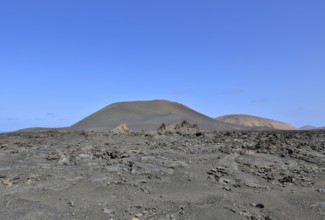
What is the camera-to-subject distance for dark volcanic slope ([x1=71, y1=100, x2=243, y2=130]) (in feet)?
93.2

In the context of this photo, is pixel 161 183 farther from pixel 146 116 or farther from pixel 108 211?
pixel 146 116

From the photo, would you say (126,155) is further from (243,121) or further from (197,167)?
(243,121)

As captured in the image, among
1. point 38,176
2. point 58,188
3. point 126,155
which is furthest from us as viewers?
point 126,155

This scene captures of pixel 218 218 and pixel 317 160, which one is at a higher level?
pixel 317 160

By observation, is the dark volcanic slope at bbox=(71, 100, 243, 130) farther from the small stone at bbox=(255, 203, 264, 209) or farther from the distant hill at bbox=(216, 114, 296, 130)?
the small stone at bbox=(255, 203, 264, 209)

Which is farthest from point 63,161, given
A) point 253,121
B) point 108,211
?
point 253,121

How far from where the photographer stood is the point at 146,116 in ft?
104

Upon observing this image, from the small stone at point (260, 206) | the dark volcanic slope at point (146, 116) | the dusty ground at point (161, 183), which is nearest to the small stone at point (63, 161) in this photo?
Answer: the dusty ground at point (161, 183)

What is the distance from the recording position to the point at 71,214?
4.84 metres

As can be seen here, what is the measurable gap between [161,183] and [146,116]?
25.9m

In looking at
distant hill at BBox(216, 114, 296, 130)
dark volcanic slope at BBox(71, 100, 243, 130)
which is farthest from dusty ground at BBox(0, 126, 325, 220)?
distant hill at BBox(216, 114, 296, 130)

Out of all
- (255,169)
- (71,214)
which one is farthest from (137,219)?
(255,169)

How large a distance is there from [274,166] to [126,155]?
3035 millimetres

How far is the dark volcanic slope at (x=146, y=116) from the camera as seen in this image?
28.4 metres
